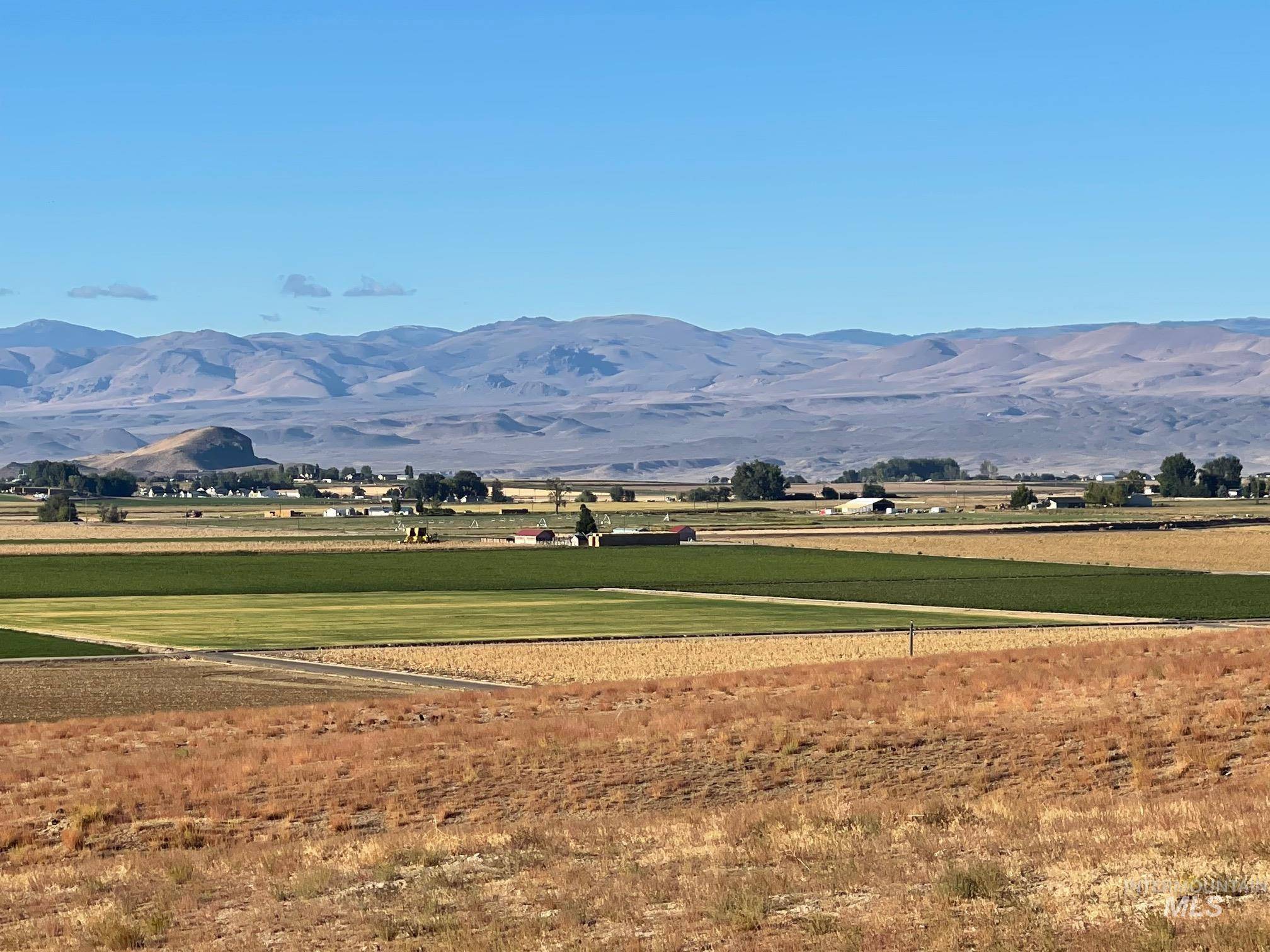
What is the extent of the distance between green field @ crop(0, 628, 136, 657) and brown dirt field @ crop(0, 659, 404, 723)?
8.15ft

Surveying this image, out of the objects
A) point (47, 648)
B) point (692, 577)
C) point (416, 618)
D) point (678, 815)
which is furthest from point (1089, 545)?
point (678, 815)

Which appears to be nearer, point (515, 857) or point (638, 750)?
point (515, 857)

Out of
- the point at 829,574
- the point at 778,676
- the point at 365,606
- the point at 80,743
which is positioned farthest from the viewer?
the point at 829,574

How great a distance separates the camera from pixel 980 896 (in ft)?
56.5

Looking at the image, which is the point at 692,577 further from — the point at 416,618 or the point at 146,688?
the point at 146,688

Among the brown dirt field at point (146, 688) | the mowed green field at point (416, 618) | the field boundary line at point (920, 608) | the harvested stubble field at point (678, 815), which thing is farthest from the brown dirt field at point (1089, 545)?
the harvested stubble field at point (678, 815)

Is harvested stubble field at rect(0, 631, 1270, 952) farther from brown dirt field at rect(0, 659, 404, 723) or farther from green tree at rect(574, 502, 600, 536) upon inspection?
green tree at rect(574, 502, 600, 536)

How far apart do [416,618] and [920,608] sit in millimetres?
24042

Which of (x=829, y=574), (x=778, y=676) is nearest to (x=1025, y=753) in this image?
(x=778, y=676)

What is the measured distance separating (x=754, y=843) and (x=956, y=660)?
25364 mm

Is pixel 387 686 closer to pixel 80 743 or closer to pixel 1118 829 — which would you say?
pixel 80 743

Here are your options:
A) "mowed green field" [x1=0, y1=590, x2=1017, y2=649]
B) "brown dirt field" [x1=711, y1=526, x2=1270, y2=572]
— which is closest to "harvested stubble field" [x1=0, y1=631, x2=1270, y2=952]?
"mowed green field" [x1=0, y1=590, x2=1017, y2=649]

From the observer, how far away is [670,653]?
194 feet

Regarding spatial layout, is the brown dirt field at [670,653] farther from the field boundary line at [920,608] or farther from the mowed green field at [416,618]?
the field boundary line at [920,608]
